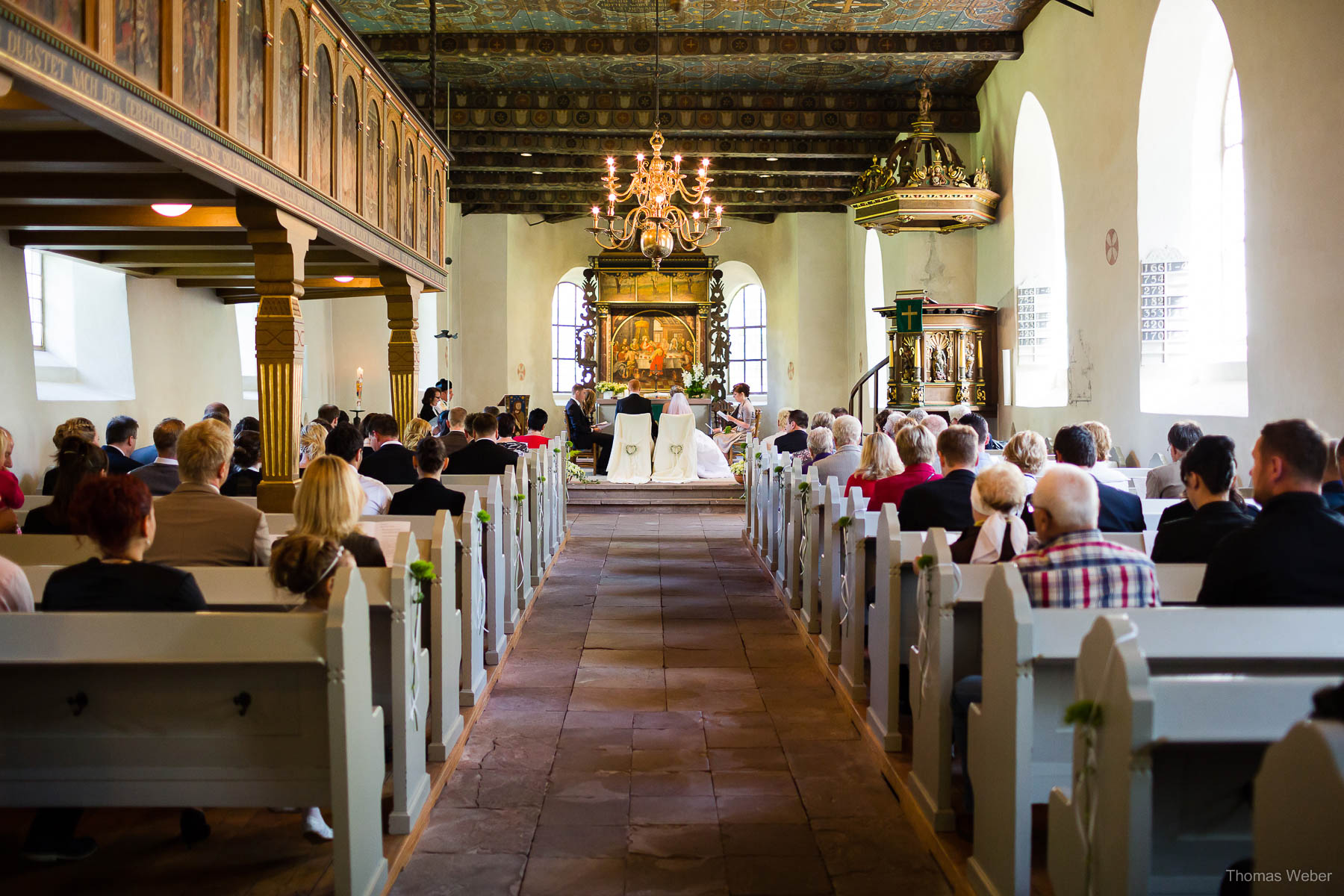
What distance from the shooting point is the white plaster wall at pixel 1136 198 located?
643 centimetres

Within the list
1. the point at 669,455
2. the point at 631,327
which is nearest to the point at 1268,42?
the point at 669,455

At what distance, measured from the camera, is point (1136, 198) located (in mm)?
9172

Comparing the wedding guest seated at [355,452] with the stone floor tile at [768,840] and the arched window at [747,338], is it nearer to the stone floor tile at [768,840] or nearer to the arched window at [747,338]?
the stone floor tile at [768,840]

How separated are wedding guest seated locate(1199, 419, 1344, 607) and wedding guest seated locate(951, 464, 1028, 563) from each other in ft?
2.95

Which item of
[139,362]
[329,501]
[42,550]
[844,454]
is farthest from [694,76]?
[329,501]

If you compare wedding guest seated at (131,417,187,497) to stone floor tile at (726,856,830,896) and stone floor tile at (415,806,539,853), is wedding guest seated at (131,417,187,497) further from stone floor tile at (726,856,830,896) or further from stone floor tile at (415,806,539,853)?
stone floor tile at (726,856,830,896)

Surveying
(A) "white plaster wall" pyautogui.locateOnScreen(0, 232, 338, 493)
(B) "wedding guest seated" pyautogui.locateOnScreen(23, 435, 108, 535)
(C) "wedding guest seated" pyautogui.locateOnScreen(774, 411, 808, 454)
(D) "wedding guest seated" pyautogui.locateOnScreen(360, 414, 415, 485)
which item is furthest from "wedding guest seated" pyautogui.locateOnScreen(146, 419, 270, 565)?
(C) "wedding guest seated" pyautogui.locateOnScreen(774, 411, 808, 454)

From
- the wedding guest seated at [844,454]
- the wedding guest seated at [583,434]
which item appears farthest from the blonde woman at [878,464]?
the wedding guest seated at [583,434]

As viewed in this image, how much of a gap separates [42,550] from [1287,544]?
4.35 m

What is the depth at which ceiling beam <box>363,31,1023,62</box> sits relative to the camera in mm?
11602

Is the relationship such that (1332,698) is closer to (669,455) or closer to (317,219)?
(317,219)

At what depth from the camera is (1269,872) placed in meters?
A: 1.48

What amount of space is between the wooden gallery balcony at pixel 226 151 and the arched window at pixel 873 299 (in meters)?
10.1

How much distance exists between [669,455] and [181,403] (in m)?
6.51
